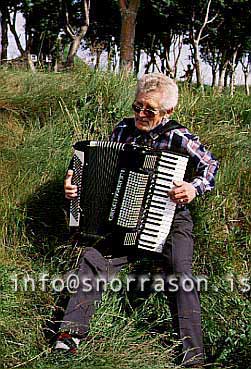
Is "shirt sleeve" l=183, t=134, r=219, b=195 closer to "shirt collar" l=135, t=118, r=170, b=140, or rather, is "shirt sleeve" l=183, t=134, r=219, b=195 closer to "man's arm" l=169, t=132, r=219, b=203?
"man's arm" l=169, t=132, r=219, b=203

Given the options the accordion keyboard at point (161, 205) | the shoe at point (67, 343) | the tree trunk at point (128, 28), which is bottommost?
the shoe at point (67, 343)

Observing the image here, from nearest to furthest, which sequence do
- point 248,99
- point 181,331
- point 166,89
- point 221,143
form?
point 181,331 < point 166,89 < point 221,143 < point 248,99

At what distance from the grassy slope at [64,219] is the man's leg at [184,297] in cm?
15

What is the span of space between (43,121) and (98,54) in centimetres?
115

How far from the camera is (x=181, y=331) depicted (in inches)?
143

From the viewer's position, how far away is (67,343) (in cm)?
349

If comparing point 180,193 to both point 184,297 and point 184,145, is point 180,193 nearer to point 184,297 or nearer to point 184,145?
point 184,145

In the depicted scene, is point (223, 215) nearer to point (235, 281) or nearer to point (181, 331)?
point (235, 281)

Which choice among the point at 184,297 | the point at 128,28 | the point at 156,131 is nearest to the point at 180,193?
the point at 156,131

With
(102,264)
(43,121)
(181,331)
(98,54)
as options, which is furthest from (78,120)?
(181,331)

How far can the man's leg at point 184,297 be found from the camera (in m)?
3.61

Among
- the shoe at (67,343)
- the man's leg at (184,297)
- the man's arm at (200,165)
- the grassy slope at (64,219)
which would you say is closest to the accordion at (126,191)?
the man's leg at (184,297)

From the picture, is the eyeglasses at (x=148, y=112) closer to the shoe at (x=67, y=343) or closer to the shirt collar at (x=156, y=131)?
the shirt collar at (x=156, y=131)

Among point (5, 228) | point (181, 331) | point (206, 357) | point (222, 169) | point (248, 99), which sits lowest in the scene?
point (206, 357)
